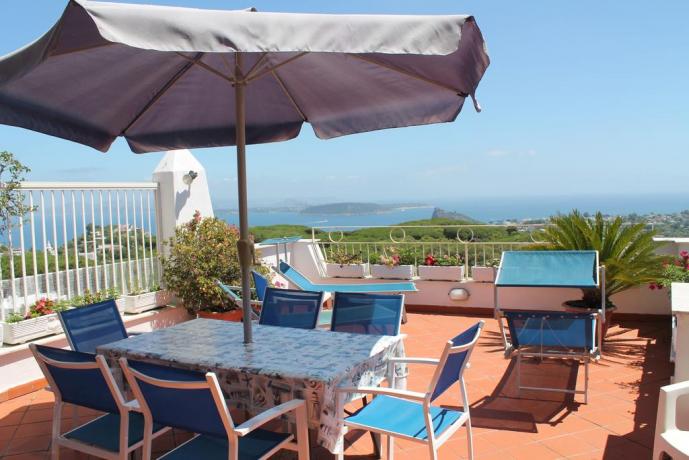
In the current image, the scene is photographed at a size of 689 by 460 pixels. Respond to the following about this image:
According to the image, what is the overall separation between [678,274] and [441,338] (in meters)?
2.34

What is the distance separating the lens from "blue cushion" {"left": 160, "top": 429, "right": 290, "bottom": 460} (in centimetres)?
230

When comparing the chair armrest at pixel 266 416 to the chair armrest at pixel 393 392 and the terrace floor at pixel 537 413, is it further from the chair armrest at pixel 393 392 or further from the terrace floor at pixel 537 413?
the terrace floor at pixel 537 413

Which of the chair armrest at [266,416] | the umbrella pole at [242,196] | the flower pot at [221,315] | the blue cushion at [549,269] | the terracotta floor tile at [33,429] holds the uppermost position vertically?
the umbrella pole at [242,196]

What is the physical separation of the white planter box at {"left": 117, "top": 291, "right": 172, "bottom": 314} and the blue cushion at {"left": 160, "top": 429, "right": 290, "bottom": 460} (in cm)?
365

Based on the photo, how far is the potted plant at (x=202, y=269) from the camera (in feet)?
20.1

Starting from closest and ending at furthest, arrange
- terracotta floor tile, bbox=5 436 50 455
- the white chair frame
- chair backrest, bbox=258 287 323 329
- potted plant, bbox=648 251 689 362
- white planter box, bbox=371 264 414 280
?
the white chair frame, terracotta floor tile, bbox=5 436 50 455, chair backrest, bbox=258 287 323 329, potted plant, bbox=648 251 689 362, white planter box, bbox=371 264 414 280

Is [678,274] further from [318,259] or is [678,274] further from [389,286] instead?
[318,259]

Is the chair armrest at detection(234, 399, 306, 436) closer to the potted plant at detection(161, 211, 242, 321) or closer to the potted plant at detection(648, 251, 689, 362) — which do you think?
the potted plant at detection(648, 251, 689, 362)

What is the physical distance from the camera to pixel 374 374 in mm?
2818

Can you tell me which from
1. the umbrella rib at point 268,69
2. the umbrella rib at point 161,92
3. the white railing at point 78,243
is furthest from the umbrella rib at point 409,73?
the white railing at point 78,243

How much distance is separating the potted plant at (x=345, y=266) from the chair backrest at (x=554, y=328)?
371 cm

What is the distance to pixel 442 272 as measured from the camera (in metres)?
7.13

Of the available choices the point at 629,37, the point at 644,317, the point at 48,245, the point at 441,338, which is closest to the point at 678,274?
the point at 644,317

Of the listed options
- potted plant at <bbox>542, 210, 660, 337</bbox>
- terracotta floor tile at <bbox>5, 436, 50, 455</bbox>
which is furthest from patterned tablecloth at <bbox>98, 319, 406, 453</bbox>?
potted plant at <bbox>542, 210, 660, 337</bbox>
